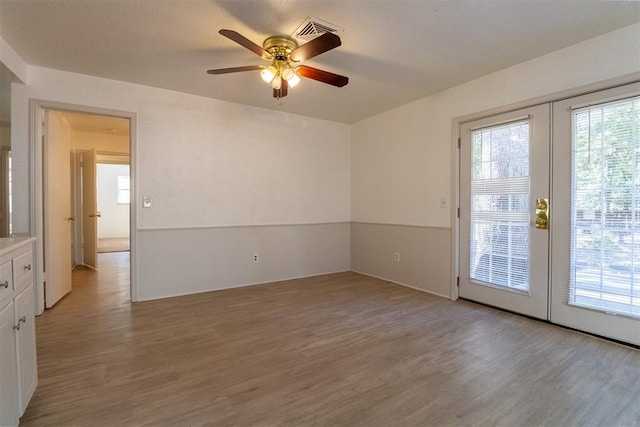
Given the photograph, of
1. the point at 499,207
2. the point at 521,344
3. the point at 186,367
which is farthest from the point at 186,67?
the point at 521,344

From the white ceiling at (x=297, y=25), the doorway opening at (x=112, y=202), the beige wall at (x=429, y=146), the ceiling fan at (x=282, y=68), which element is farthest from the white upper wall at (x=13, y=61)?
the doorway opening at (x=112, y=202)

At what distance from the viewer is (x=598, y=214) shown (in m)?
2.55

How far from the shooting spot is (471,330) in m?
2.76

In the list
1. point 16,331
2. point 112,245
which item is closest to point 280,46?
point 16,331

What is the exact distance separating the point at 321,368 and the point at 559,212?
251 centimetres

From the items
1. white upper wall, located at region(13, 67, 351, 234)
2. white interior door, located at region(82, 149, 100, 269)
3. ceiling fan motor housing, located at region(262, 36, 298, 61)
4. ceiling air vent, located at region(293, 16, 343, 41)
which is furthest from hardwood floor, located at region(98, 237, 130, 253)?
ceiling air vent, located at region(293, 16, 343, 41)

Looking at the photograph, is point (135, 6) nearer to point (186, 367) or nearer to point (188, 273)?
point (186, 367)

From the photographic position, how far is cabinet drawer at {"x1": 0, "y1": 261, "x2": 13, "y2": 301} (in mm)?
1385

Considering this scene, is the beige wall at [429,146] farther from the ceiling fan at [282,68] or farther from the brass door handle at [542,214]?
the ceiling fan at [282,68]

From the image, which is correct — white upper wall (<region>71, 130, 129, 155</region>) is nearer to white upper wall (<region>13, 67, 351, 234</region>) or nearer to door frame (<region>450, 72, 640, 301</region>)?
white upper wall (<region>13, 67, 351, 234</region>)

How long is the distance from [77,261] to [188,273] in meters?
3.44

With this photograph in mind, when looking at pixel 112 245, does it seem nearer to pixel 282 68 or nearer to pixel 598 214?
pixel 282 68

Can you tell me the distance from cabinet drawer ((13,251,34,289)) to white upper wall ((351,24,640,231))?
3776mm

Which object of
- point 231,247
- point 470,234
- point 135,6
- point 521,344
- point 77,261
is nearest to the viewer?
point 135,6
